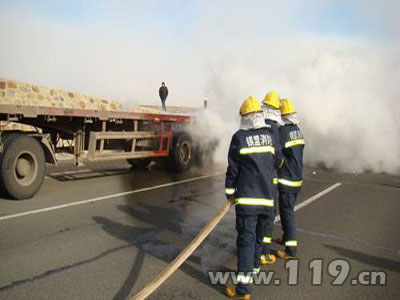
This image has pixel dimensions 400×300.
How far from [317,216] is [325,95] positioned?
6184 millimetres

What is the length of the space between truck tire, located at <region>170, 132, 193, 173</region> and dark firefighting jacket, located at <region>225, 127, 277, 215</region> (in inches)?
277

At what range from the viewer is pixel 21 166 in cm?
699

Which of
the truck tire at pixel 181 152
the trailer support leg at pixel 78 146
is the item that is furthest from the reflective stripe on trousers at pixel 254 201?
the truck tire at pixel 181 152

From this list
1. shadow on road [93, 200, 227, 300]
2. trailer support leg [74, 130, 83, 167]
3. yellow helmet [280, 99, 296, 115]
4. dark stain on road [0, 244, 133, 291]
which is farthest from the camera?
trailer support leg [74, 130, 83, 167]

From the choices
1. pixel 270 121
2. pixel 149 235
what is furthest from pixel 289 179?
pixel 149 235

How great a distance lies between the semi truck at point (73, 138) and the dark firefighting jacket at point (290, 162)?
477 cm

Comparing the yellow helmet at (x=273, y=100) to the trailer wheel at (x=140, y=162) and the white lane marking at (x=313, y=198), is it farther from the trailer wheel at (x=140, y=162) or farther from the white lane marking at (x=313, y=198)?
the trailer wheel at (x=140, y=162)

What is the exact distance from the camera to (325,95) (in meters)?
11.7

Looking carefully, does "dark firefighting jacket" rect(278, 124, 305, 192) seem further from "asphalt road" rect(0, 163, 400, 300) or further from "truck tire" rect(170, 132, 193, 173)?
"truck tire" rect(170, 132, 193, 173)

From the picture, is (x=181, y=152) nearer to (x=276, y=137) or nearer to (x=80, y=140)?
(x=80, y=140)

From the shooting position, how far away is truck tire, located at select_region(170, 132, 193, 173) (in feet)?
34.9

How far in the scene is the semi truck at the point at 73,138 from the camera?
22.5 ft

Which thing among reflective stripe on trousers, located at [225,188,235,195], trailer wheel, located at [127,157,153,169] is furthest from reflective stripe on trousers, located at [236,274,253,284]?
trailer wheel, located at [127,157,153,169]

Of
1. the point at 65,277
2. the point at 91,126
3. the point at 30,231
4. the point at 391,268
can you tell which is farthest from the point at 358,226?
the point at 91,126
